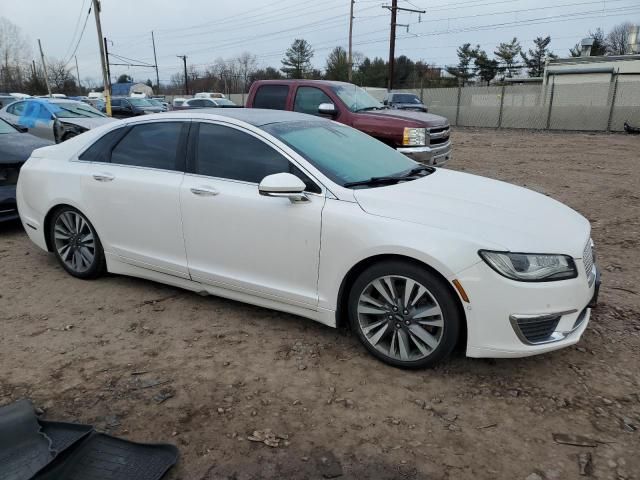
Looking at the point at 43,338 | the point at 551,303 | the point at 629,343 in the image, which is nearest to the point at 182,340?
the point at 43,338

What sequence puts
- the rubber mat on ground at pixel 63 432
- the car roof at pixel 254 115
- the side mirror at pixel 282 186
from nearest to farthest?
the rubber mat on ground at pixel 63 432 → the side mirror at pixel 282 186 → the car roof at pixel 254 115

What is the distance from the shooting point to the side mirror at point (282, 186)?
3295 mm

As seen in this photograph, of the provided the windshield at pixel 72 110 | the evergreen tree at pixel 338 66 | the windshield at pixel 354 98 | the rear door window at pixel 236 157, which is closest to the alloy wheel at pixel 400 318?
the rear door window at pixel 236 157

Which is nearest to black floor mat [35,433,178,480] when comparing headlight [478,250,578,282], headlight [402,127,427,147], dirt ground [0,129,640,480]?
dirt ground [0,129,640,480]

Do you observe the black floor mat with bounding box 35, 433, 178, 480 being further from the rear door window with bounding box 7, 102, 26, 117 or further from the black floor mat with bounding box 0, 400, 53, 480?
the rear door window with bounding box 7, 102, 26, 117

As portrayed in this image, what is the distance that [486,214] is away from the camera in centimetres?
320

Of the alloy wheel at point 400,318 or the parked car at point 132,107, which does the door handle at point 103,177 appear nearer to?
the alloy wheel at point 400,318

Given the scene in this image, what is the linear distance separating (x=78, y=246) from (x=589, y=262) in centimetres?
420

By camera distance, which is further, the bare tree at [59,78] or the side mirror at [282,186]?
the bare tree at [59,78]

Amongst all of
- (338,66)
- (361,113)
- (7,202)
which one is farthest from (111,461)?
(338,66)

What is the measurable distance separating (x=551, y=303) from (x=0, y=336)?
377 centimetres

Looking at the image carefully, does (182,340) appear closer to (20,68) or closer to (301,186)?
(301,186)

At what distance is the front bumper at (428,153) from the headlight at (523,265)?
5465mm

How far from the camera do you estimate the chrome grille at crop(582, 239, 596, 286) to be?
3.16 metres
